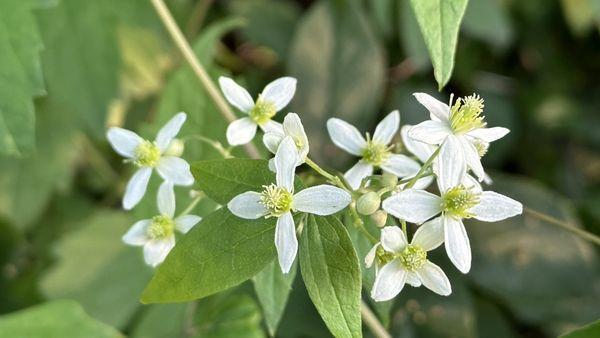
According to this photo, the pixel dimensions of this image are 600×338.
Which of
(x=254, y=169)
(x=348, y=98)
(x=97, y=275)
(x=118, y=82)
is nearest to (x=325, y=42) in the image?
(x=348, y=98)

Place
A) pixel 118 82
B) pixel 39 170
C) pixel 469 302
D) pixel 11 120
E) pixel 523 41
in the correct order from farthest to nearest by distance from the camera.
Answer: pixel 523 41
pixel 39 170
pixel 118 82
pixel 469 302
pixel 11 120

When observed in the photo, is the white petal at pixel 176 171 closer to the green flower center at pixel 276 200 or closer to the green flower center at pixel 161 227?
the green flower center at pixel 161 227

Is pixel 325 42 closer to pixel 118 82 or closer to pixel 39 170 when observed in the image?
pixel 118 82

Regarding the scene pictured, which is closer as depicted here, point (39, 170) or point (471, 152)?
point (471, 152)

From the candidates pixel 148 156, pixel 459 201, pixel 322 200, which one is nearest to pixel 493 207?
pixel 459 201

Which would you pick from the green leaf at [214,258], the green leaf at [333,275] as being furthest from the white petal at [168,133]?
the green leaf at [333,275]

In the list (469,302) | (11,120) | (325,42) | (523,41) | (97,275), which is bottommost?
(97,275)
